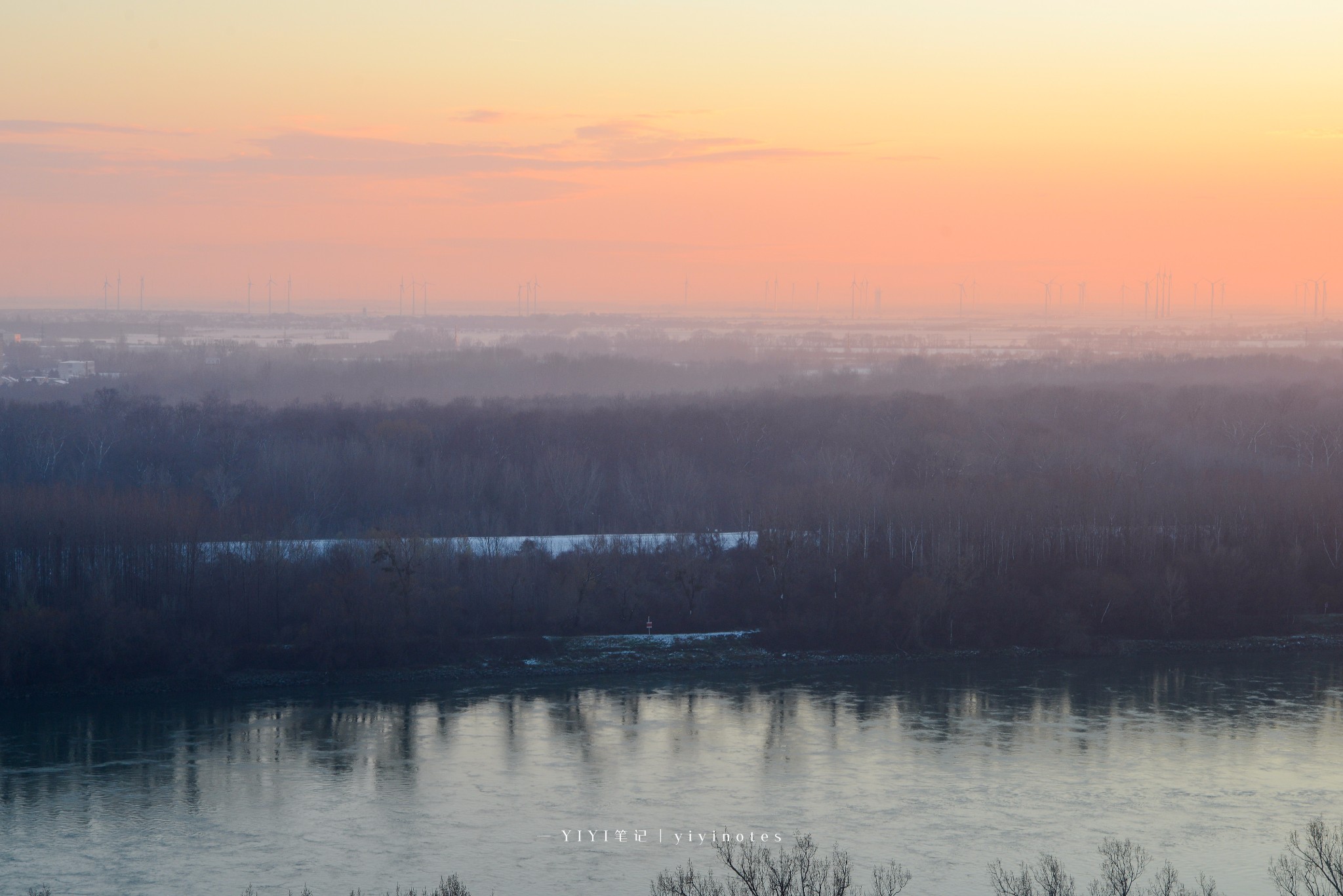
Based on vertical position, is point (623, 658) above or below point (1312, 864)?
above

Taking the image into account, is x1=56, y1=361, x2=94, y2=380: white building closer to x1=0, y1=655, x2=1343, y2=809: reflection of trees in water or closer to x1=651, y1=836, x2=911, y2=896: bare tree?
x1=0, y1=655, x2=1343, y2=809: reflection of trees in water

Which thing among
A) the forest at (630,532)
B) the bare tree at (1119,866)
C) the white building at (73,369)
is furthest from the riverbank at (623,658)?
the white building at (73,369)

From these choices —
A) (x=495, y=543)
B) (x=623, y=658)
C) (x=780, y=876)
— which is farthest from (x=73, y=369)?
(x=780, y=876)

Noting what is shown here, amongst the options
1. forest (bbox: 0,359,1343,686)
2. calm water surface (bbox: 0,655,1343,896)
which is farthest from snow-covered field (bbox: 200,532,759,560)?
calm water surface (bbox: 0,655,1343,896)

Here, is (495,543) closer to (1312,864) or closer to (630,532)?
(630,532)

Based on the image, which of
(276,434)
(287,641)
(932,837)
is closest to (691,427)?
(276,434)

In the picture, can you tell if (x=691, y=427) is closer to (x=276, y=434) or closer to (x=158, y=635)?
(x=276, y=434)

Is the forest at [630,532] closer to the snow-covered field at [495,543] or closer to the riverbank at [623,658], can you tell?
the snow-covered field at [495,543]
